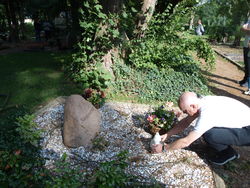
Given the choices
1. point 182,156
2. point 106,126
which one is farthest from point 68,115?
point 182,156

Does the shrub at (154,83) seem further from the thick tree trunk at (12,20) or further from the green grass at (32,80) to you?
the thick tree trunk at (12,20)

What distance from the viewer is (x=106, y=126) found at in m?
3.75

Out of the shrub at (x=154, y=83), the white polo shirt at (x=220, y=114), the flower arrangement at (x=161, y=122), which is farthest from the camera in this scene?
the shrub at (x=154, y=83)

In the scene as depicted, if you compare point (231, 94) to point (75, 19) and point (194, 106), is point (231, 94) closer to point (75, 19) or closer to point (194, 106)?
point (194, 106)

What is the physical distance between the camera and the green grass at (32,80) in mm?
4746

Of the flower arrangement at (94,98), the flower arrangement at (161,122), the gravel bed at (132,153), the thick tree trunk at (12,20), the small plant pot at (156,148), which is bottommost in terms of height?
the gravel bed at (132,153)

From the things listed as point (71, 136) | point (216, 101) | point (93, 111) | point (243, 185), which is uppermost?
point (216, 101)

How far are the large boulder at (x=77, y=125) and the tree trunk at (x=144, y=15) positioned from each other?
336 cm

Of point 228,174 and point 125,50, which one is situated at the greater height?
point 125,50

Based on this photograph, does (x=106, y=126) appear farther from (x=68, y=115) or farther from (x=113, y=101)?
(x=113, y=101)

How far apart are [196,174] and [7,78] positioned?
5.21 meters

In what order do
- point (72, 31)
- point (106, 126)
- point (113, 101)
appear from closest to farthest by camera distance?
point (106, 126)
point (113, 101)
point (72, 31)

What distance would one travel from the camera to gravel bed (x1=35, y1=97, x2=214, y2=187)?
107 inches

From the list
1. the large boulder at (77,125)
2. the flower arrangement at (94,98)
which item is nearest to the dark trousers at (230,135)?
the large boulder at (77,125)
